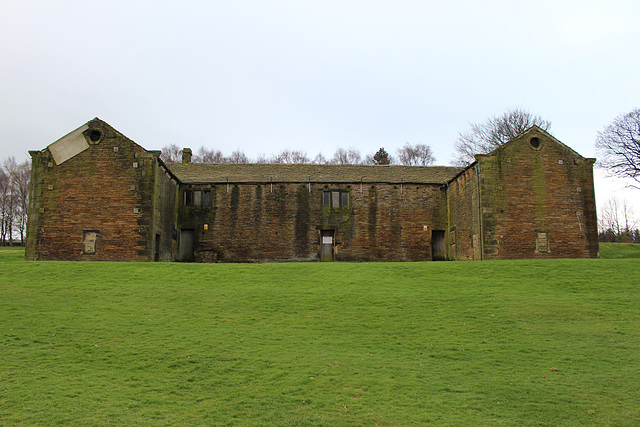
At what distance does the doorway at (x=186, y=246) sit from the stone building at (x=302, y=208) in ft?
0.22

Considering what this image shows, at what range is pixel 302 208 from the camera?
31859 mm

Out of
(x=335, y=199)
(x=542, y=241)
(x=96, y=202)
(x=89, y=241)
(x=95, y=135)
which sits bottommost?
(x=542, y=241)

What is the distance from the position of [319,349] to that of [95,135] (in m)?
21.6

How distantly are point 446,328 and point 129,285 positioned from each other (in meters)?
11.0

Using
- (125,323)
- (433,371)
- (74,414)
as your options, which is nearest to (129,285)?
(125,323)

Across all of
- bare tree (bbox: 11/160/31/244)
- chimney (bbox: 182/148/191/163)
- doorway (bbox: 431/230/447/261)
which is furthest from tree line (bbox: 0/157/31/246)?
doorway (bbox: 431/230/447/261)

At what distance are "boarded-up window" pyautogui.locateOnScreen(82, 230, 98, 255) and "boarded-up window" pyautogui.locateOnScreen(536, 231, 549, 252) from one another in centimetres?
2413

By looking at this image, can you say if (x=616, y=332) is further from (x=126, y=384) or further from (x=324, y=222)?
(x=324, y=222)

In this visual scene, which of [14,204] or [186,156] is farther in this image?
[14,204]

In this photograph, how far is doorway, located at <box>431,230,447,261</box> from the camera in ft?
106

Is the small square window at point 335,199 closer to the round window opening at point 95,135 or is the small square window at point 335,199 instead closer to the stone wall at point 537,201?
the stone wall at point 537,201

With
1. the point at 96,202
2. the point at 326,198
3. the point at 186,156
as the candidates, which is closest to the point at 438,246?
the point at 326,198

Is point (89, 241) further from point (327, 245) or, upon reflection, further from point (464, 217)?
point (464, 217)

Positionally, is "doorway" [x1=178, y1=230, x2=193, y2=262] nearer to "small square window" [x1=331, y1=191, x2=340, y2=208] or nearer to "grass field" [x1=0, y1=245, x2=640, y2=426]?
"small square window" [x1=331, y1=191, x2=340, y2=208]
